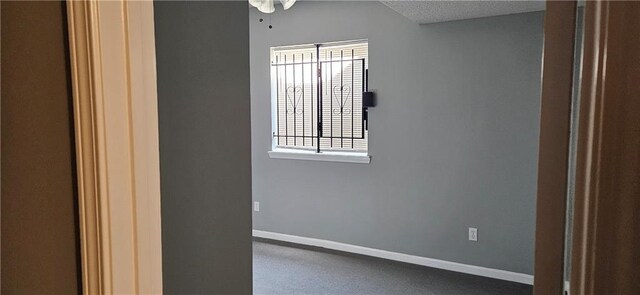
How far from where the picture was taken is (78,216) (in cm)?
73

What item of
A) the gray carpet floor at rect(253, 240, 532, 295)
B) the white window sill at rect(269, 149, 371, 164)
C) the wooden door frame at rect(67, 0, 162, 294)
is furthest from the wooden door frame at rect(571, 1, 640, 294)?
the white window sill at rect(269, 149, 371, 164)

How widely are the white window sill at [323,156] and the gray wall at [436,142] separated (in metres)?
0.05

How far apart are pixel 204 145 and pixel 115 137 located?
249mm

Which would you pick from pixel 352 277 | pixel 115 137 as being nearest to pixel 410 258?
pixel 352 277

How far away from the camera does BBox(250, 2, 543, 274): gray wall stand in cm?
341

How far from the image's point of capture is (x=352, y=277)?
3.70 metres

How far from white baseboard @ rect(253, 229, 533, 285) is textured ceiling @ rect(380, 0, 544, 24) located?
2.01m

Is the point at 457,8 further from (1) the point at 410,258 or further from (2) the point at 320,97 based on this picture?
(1) the point at 410,258

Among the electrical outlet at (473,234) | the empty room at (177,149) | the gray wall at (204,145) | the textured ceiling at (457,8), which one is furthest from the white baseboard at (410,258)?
the gray wall at (204,145)

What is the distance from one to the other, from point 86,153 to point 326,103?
141 inches

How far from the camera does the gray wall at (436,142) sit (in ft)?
11.2

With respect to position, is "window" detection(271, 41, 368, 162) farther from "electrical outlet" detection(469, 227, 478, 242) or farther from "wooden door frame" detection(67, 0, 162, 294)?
"wooden door frame" detection(67, 0, 162, 294)

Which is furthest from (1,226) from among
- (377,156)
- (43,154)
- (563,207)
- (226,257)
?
(377,156)

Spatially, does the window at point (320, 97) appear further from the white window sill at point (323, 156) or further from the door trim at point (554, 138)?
the door trim at point (554, 138)
